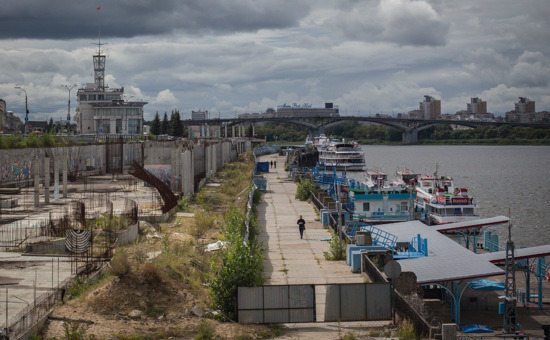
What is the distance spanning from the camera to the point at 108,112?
370 feet

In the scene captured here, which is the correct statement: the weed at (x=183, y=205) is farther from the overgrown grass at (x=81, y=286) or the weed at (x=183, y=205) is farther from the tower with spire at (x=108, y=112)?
the tower with spire at (x=108, y=112)

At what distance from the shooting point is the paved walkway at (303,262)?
1630 cm

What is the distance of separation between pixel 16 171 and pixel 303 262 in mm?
29951

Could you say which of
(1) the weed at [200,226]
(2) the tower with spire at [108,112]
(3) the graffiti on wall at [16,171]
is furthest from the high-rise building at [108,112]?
(1) the weed at [200,226]

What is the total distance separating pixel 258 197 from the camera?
46.0m

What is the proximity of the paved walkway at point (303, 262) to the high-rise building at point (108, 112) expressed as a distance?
76.1m

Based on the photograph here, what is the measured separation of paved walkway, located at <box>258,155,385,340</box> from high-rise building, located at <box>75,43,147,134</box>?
76.1 metres

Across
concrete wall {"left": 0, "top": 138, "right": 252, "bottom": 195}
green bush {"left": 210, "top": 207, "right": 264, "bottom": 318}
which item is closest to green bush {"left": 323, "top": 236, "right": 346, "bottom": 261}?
green bush {"left": 210, "top": 207, "right": 264, "bottom": 318}

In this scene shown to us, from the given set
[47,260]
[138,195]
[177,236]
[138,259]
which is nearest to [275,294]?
[138,259]

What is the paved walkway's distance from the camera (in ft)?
53.5

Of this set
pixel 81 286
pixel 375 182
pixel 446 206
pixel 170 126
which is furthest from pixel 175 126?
pixel 81 286

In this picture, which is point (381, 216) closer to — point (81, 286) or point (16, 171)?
point (16, 171)

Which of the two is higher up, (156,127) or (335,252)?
(156,127)

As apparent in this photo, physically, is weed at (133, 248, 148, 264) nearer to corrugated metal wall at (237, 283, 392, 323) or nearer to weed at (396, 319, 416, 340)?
corrugated metal wall at (237, 283, 392, 323)
